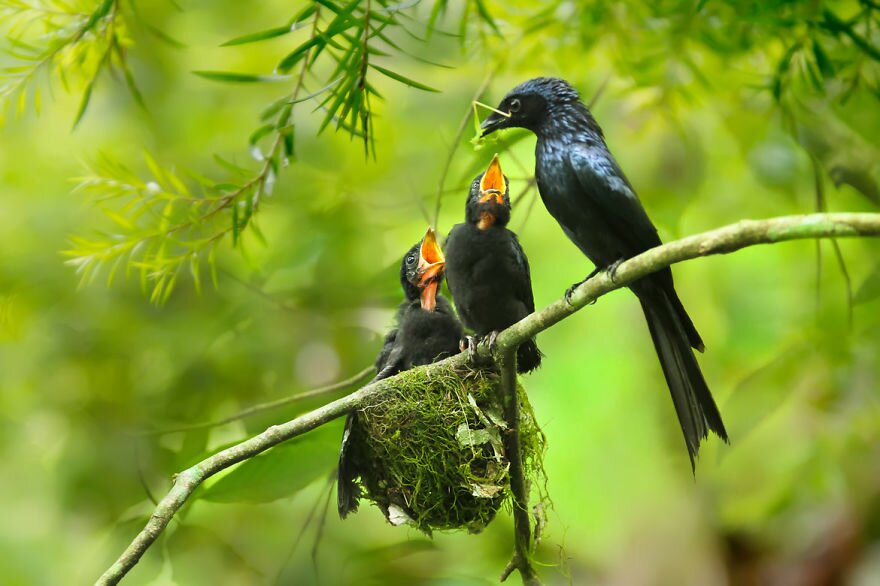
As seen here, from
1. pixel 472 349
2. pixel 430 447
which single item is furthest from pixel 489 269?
pixel 430 447

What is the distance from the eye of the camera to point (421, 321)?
296 cm

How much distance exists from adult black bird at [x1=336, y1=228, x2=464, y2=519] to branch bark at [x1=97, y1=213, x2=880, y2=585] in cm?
46

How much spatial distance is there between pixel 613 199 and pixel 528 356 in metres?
0.86

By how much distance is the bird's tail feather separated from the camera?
8.70 ft

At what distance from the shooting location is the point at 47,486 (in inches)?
145

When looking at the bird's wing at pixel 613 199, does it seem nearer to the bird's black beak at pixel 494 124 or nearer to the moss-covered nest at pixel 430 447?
the bird's black beak at pixel 494 124

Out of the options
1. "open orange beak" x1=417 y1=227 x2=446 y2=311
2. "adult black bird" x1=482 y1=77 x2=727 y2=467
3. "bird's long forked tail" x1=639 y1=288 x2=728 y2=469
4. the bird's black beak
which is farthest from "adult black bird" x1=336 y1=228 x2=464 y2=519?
"bird's long forked tail" x1=639 y1=288 x2=728 y2=469

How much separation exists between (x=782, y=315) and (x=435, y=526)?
180cm

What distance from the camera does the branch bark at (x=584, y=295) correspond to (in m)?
1.17

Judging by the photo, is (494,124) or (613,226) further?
(494,124)

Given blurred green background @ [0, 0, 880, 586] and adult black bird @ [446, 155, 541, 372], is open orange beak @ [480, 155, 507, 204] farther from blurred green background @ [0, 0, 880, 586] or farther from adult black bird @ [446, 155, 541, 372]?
blurred green background @ [0, 0, 880, 586]

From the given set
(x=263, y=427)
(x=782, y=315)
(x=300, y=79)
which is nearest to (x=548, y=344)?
(x=782, y=315)

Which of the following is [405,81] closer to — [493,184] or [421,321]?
[493,184]

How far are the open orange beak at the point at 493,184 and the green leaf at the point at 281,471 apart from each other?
0.80 meters
